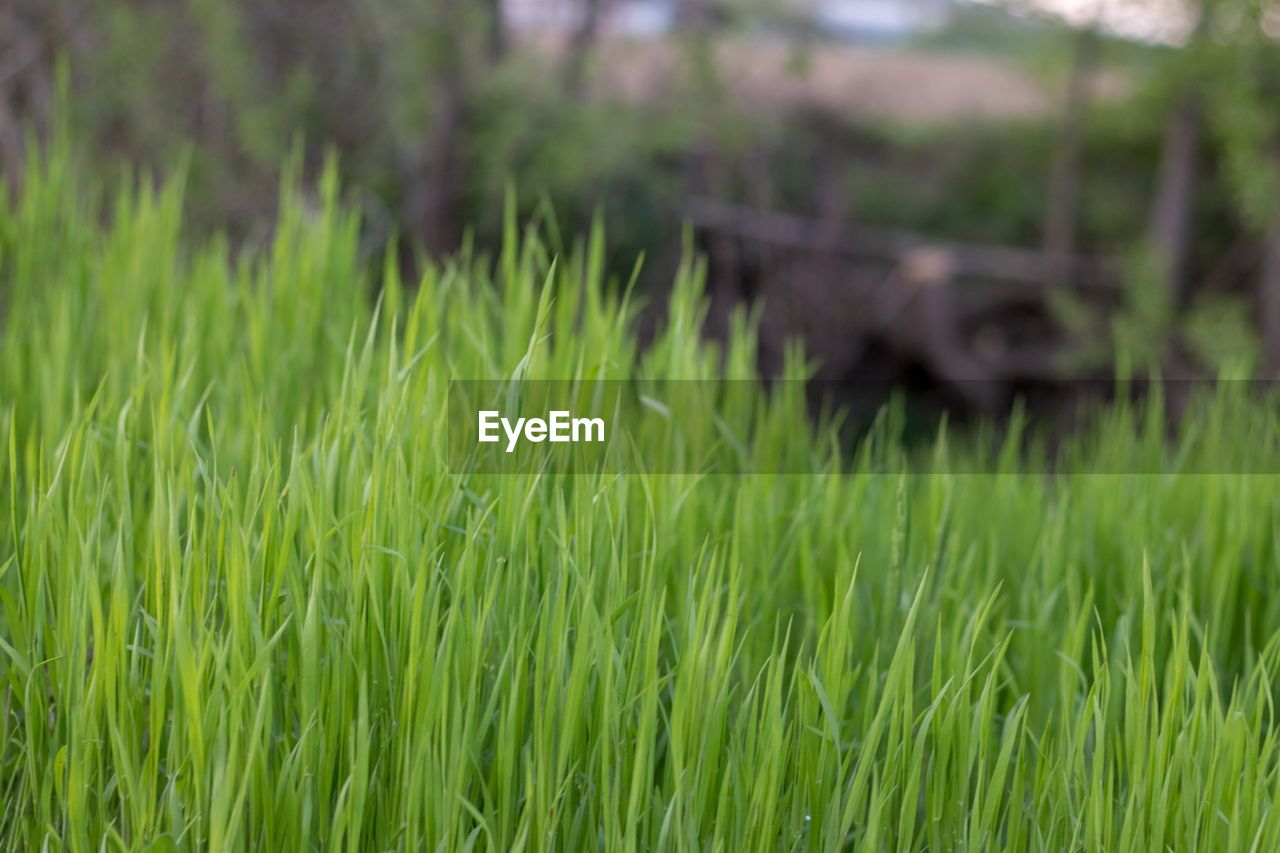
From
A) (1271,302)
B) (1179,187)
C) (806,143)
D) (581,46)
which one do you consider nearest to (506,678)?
(581,46)

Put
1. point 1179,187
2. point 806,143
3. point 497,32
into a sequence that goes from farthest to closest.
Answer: point 806,143
point 1179,187
point 497,32

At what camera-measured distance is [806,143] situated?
7316mm

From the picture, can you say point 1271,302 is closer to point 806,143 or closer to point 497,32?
point 806,143

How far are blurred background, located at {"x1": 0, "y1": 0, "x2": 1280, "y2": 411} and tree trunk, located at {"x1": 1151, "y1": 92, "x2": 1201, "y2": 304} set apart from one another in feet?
0.06

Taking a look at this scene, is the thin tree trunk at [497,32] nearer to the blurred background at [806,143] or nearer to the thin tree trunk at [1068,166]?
the blurred background at [806,143]

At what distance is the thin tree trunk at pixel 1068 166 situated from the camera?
727cm

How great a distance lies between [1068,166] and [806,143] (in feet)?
5.18

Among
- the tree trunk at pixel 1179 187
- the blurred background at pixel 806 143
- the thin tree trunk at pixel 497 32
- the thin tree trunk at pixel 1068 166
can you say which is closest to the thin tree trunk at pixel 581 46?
the blurred background at pixel 806 143

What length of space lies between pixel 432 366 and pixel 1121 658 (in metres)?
0.74

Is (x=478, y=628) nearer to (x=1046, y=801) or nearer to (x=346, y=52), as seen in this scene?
(x=1046, y=801)

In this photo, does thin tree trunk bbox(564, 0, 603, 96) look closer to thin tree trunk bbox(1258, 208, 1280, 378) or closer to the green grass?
thin tree trunk bbox(1258, 208, 1280, 378)

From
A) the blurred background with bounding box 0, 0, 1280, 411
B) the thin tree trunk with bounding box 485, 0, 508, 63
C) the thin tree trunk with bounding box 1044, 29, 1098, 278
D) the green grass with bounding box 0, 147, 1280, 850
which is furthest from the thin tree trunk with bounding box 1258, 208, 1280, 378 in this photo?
the green grass with bounding box 0, 147, 1280, 850

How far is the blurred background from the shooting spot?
4.68m

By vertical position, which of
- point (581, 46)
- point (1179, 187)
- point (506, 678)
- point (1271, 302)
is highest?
point (581, 46)
